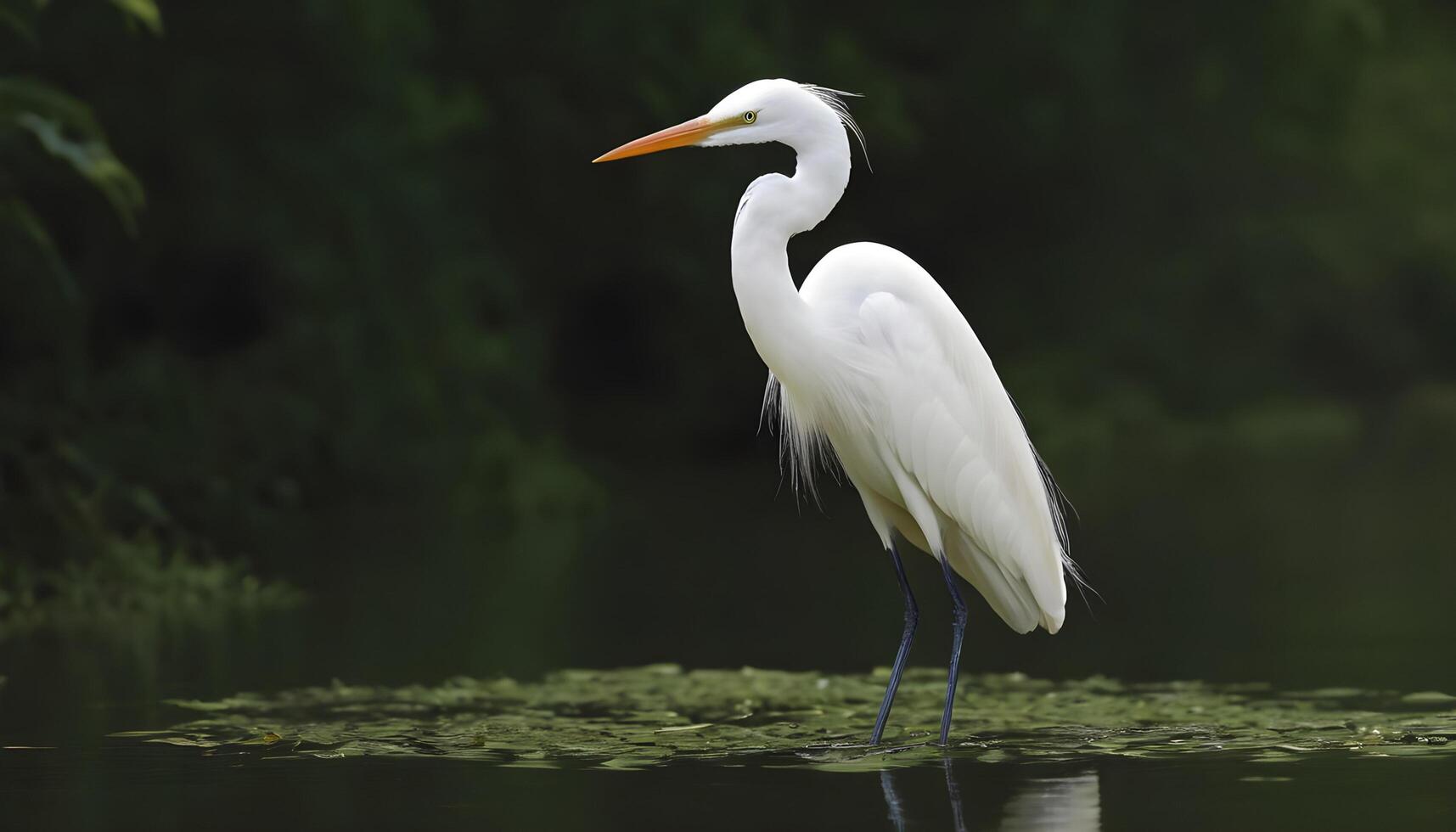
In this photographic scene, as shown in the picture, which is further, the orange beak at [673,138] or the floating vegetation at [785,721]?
the orange beak at [673,138]

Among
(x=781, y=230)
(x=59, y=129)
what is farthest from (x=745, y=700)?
(x=59, y=129)

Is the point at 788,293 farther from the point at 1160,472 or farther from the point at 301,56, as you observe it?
the point at 1160,472

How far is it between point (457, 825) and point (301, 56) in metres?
8.68

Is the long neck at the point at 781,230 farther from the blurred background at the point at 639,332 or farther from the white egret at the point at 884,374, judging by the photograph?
the blurred background at the point at 639,332

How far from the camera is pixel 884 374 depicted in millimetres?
4750

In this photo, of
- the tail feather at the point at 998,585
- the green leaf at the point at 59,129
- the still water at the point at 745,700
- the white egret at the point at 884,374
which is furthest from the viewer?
the green leaf at the point at 59,129

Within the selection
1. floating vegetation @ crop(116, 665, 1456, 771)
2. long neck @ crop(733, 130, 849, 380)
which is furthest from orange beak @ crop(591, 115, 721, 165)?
floating vegetation @ crop(116, 665, 1456, 771)

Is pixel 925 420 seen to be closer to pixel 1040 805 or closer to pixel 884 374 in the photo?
pixel 884 374

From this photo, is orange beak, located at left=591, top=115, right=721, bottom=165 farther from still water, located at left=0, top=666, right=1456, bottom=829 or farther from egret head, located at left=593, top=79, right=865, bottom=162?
still water, located at left=0, top=666, right=1456, bottom=829

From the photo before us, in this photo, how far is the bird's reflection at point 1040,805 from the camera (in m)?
3.51

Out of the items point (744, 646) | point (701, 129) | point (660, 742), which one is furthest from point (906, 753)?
point (744, 646)

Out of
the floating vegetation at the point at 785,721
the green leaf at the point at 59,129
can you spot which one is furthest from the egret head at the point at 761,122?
the green leaf at the point at 59,129

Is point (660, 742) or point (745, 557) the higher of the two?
point (745, 557)

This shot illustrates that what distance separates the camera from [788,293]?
4672 millimetres
